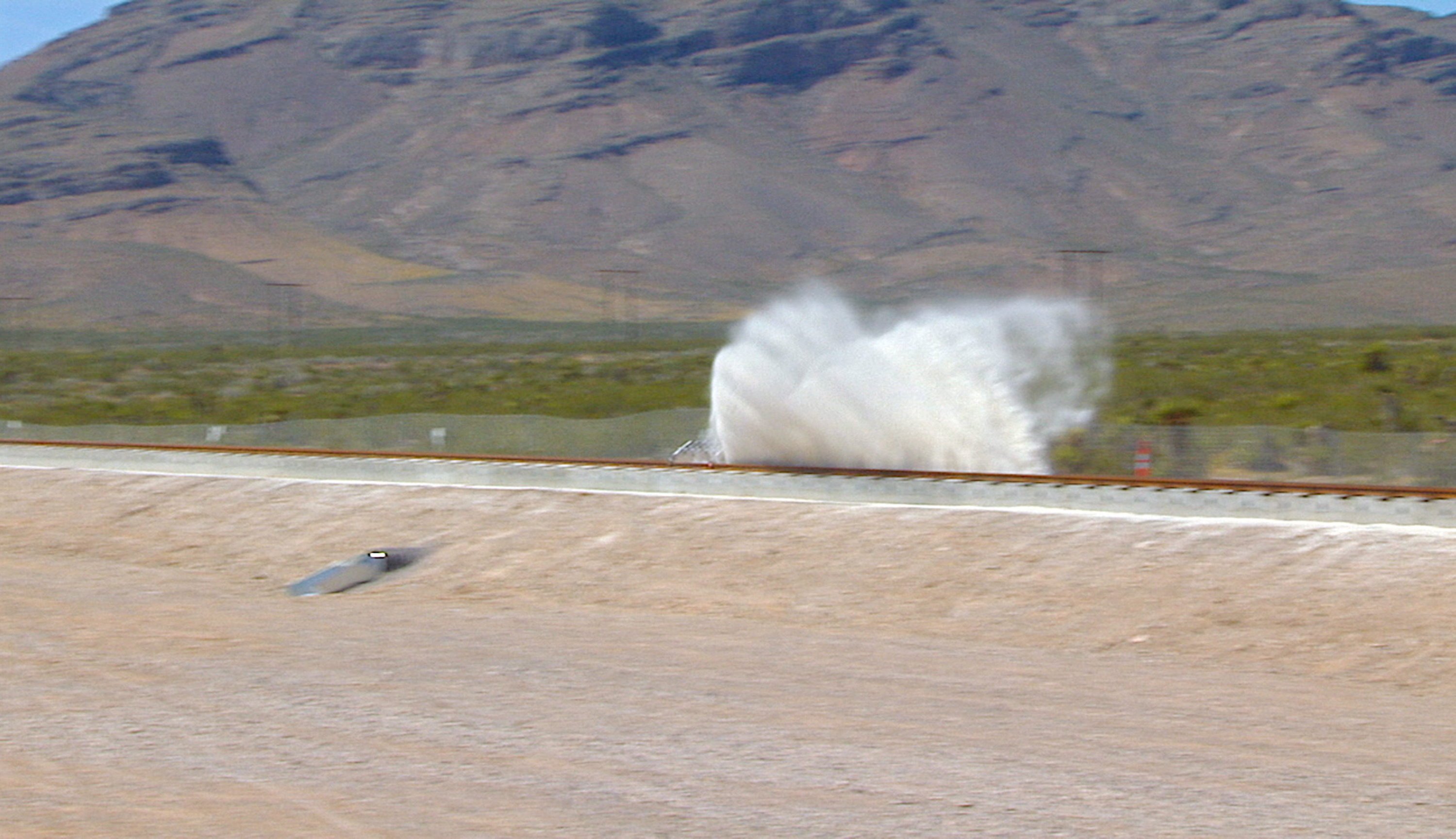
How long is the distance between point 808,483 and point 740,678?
1025 centimetres

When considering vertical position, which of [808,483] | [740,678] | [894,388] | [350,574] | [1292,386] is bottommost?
[740,678]

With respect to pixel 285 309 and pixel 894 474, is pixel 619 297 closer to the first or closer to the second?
pixel 285 309

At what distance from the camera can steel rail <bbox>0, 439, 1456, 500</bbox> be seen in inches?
926

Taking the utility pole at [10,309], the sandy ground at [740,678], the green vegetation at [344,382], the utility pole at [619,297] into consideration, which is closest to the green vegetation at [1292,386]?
the green vegetation at [344,382]

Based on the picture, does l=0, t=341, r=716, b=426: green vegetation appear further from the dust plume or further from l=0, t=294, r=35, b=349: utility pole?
l=0, t=294, r=35, b=349: utility pole

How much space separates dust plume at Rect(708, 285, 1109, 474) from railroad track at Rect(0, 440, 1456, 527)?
66.2 inches

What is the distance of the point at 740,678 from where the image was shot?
17.7 meters

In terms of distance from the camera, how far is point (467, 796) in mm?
12594

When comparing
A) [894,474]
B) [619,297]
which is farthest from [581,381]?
[619,297]

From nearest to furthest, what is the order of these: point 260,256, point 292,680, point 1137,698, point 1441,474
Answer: point 1137,698 → point 292,680 → point 1441,474 → point 260,256

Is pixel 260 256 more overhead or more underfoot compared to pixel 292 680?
more overhead

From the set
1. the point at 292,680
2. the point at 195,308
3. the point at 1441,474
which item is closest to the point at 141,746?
the point at 292,680

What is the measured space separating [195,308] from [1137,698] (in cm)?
15728

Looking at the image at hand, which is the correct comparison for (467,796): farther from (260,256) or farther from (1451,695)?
(260,256)
